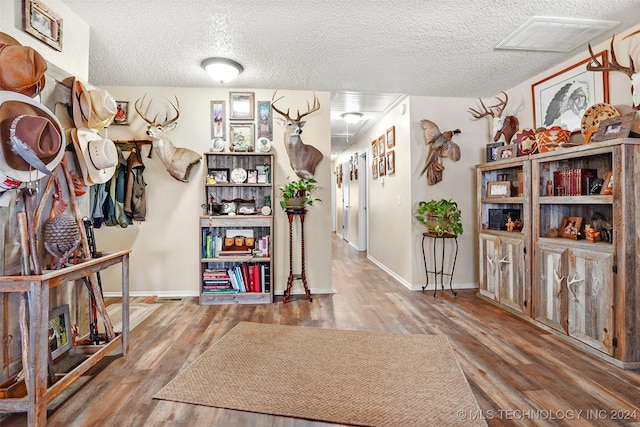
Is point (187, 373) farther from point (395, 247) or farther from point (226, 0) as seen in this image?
point (395, 247)

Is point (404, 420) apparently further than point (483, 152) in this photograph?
No

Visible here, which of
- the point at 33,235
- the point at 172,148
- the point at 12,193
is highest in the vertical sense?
the point at 172,148

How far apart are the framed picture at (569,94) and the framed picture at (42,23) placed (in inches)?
160

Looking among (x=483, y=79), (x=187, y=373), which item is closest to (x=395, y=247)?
(x=483, y=79)

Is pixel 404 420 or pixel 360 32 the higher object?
Answer: pixel 360 32

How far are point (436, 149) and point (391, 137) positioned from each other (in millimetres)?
872

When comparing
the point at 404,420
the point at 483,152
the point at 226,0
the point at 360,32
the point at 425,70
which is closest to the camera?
the point at 404,420

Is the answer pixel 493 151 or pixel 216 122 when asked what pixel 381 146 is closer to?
pixel 493 151

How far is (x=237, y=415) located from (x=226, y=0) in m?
2.54

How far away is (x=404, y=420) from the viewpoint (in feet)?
5.18

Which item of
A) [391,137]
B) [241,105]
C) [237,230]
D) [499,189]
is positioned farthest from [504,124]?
[237,230]

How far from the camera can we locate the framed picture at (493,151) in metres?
3.63

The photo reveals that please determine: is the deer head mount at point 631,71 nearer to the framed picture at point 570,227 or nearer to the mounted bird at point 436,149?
the framed picture at point 570,227

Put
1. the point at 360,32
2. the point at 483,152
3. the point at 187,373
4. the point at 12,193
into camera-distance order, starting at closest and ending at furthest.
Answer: the point at 12,193
the point at 187,373
the point at 360,32
the point at 483,152
